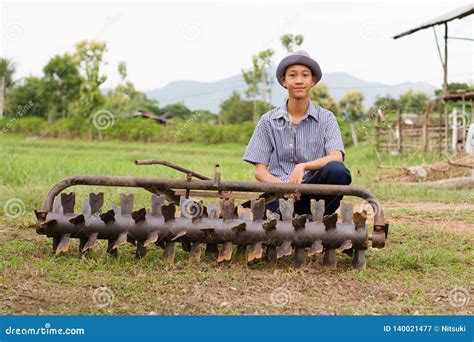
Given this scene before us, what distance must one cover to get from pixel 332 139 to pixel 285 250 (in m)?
1.02

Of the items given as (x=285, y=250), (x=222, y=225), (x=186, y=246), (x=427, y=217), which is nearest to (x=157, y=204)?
(x=186, y=246)

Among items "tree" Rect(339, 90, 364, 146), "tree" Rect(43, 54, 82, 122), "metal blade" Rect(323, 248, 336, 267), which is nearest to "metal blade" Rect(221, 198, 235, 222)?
"metal blade" Rect(323, 248, 336, 267)

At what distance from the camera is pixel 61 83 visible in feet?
140

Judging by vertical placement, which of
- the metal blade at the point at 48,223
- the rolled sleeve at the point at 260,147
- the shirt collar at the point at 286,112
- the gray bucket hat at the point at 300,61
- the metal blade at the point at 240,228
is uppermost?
the gray bucket hat at the point at 300,61

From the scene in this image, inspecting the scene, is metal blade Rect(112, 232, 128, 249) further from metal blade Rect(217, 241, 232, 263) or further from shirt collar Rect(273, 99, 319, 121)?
shirt collar Rect(273, 99, 319, 121)

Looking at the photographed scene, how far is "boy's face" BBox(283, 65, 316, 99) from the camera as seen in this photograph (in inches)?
195

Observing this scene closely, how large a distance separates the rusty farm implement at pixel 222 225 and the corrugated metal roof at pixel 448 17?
41.3ft

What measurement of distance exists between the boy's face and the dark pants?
0.57m

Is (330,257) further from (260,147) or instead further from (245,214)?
(260,147)

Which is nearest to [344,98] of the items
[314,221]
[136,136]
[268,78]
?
[268,78]

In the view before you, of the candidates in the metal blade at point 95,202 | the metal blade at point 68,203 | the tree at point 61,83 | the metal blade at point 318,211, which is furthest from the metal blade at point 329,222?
the tree at point 61,83

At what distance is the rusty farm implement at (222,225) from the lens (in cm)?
454

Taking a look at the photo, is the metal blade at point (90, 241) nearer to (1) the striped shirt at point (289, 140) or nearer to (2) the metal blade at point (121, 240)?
(2) the metal blade at point (121, 240)

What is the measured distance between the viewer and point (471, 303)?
3.88 meters
